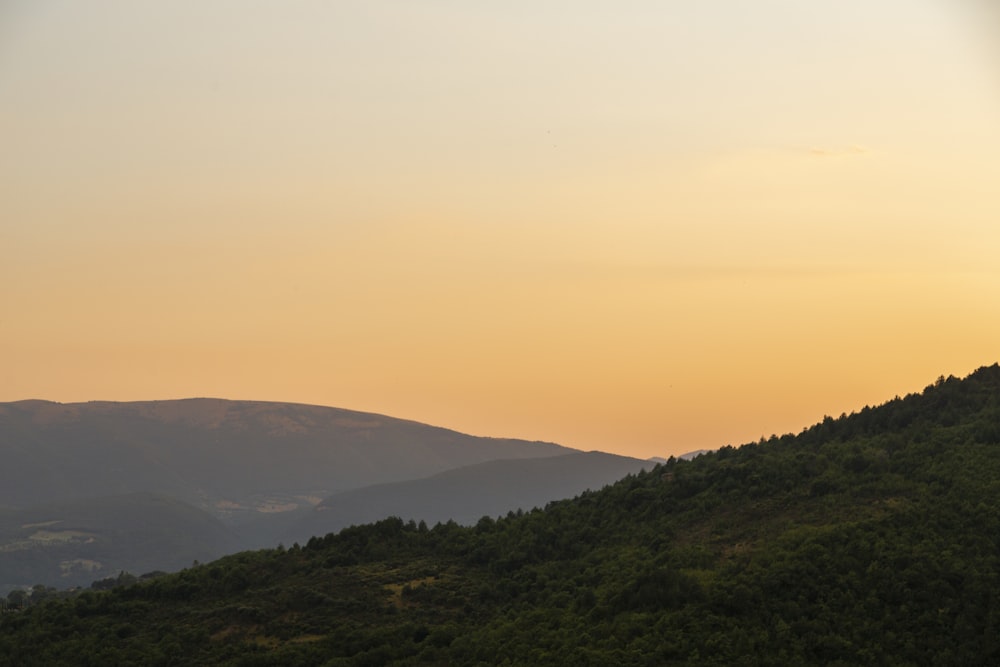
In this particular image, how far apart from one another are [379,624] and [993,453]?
1538 inches

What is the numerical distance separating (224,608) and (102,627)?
7.51 m

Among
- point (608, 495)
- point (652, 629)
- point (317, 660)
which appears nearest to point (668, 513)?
point (608, 495)

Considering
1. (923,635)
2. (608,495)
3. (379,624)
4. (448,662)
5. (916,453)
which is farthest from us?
(608,495)

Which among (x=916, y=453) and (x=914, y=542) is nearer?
(x=914, y=542)

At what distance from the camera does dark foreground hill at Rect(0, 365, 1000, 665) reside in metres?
60.2

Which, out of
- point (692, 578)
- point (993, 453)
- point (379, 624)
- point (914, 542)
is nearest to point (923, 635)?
point (914, 542)

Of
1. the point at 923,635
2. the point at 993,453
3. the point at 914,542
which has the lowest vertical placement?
the point at 923,635

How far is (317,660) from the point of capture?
66812 millimetres

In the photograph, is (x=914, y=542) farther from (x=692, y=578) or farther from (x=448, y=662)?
(x=448, y=662)

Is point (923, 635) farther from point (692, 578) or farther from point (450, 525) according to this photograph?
point (450, 525)

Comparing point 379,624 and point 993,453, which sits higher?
point 993,453

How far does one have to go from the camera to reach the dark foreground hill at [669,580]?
60.2m

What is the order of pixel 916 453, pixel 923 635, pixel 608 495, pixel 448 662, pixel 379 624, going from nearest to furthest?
pixel 923 635 → pixel 448 662 → pixel 379 624 → pixel 916 453 → pixel 608 495

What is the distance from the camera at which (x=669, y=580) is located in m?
66.5
